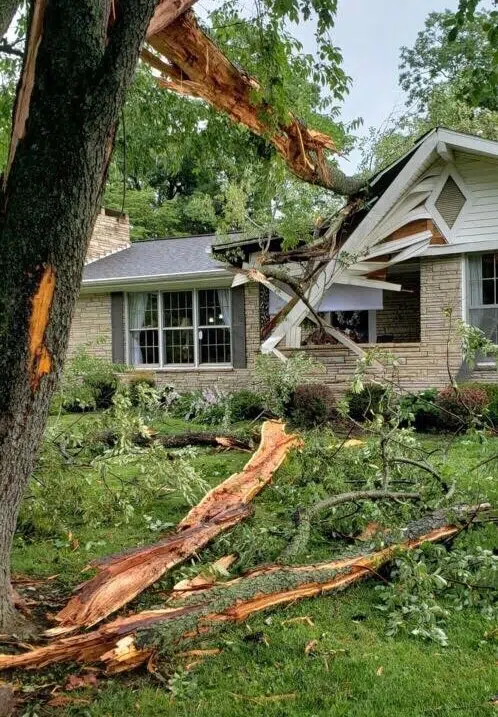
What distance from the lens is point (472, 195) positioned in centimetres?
1195

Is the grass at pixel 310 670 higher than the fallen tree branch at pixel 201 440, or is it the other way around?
the fallen tree branch at pixel 201 440

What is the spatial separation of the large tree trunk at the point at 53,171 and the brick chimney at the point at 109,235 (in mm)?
15706

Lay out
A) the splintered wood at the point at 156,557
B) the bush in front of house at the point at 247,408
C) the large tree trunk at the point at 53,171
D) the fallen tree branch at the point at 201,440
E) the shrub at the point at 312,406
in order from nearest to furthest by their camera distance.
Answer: the large tree trunk at the point at 53,171, the splintered wood at the point at 156,557, the fallen tree branch at the point at 201,440, the shrub at the point at 312,406, the bush in front of house at the point at 247,408

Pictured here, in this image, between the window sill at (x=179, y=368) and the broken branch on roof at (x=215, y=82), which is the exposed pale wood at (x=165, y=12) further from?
the window sill at (x=179, y=368)

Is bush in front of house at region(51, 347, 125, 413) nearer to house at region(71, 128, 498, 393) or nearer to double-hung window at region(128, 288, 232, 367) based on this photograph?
house at region(71, 128, 498, 393)

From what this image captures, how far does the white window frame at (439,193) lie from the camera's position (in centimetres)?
1199

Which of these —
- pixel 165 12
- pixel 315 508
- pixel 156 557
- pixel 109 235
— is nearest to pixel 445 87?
pixel 109 235

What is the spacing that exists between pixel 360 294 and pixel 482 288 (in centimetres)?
232

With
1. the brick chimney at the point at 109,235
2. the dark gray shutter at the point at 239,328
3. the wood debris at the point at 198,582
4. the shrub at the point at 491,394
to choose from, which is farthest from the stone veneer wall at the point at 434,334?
the brick chimney at the point at 109,235

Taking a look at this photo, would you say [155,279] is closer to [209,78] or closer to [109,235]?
[109,235]

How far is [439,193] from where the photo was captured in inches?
480

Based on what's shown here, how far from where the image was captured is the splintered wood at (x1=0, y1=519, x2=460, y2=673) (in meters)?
2.98

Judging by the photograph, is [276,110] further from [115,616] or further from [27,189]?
[115,616]

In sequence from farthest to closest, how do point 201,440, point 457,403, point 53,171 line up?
point 457,403 < point 201,440 < point 53,171
